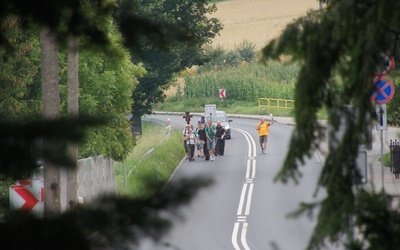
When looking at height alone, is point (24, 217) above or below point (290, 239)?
above

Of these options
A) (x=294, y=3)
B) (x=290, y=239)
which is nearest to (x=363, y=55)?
(x=290, y=239)

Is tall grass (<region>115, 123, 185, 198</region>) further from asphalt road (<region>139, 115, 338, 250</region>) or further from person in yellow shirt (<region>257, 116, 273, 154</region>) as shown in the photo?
person in yellow shirt (<region>257, 116, 273, 154</region>)

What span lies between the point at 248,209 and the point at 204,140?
11.1 metres

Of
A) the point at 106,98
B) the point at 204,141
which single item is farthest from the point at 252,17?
the point at 106,98

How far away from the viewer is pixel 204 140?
39438 millimetres

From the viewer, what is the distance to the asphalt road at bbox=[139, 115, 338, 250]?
22.9 meters

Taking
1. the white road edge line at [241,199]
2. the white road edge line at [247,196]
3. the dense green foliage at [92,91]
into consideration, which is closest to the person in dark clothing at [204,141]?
the white road edge line at [247,196]

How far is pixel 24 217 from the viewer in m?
3.61

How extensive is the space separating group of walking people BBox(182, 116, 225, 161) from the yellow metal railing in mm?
29955

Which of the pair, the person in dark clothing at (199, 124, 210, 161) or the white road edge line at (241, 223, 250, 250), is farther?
the person in dark clothing at (199, 124, 210, 161)

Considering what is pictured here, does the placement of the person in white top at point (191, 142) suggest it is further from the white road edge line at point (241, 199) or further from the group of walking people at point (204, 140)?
the white road edge line at point (241, 199)

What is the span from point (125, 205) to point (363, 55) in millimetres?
1924

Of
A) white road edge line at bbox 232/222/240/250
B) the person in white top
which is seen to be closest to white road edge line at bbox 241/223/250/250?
white road edge line at bbox 232/222/240/250

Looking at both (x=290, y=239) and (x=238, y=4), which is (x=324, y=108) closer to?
(x=290, y=239)
